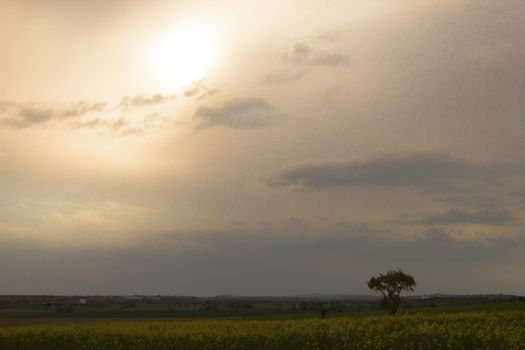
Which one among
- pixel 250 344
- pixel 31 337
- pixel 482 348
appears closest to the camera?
pixel 482 348

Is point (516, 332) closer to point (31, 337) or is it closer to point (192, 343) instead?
point (192, 343)

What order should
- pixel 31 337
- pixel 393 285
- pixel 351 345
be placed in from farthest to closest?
pixel 393 285 < pixel 31 337 < pixel 351 345

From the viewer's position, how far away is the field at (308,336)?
28.6 m

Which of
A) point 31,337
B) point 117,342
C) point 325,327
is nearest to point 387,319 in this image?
point 325,327

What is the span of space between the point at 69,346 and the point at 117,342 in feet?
13.6

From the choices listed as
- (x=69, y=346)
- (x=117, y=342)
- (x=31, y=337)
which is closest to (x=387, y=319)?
(x=117, y=342)

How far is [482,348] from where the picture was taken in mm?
27281

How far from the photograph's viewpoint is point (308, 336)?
3191 cm

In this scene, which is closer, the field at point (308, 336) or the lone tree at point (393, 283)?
the field at point (308, 336)

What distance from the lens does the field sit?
28.6 m

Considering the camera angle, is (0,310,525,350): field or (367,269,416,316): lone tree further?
(367,269,416,316): lone tree

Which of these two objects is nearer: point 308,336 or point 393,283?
point 308,336

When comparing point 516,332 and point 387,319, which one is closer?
point 516,332

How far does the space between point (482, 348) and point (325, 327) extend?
1003 centimetres
